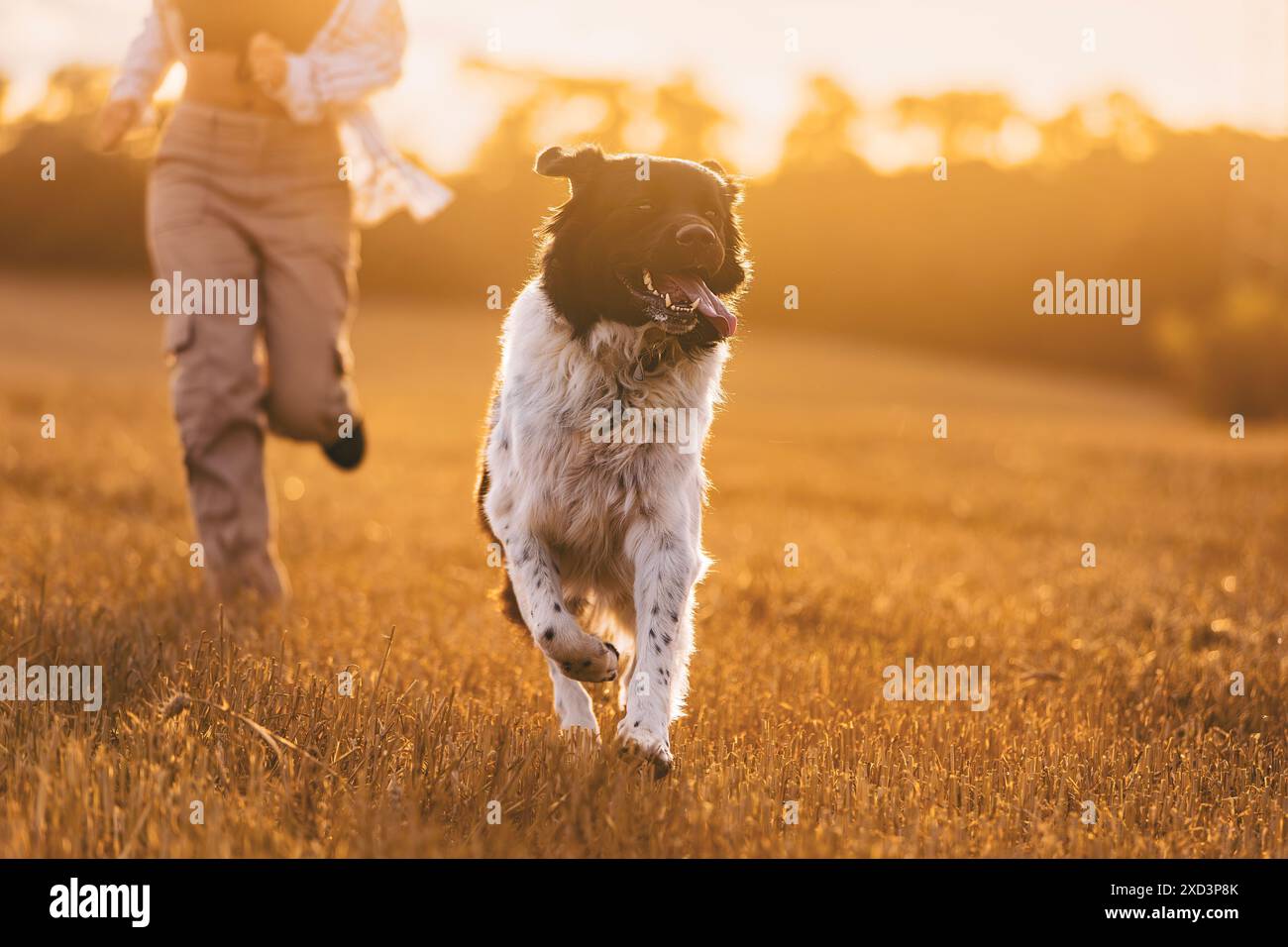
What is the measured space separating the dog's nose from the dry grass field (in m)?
1.61

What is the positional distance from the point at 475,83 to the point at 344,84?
34.9 meters

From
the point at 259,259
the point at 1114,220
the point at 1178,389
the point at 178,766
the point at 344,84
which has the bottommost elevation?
the point at 178,766

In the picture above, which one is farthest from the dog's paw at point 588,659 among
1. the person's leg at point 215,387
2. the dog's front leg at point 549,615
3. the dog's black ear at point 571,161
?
the person's leg at point 215,387

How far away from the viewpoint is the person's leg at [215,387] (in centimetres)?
575

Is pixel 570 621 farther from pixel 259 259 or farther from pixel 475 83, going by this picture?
pixel 475 83

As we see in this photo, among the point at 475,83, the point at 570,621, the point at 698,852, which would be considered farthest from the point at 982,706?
the point at 475,83

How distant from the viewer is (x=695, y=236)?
400 cm

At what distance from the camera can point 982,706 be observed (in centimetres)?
485

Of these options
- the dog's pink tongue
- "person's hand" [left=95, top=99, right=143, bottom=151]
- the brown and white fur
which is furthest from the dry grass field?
"person's hand" [left=95, top=99, right=143, bottom=151]

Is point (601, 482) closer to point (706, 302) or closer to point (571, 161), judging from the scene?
point (706, 302)

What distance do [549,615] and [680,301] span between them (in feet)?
3.69

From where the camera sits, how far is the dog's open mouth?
13.4 ft
